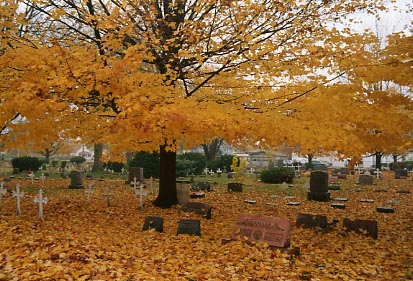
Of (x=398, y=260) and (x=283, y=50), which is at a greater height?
(x=283, y=50)

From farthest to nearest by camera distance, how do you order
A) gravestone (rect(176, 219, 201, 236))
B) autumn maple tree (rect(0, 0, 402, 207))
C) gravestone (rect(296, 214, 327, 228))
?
gravestone (rect(296, 214, 327, 228)) < gravestone (rect(176, 219, 201, 236)) < autumn maple tree (rect(0, 0, 402, 207))

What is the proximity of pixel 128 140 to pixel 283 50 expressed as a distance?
18.0ft

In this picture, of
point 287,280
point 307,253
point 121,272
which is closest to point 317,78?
point 307,253

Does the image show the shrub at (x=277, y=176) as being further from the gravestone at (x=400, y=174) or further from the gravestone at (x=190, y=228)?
the gravestone at (x=190, y=228)

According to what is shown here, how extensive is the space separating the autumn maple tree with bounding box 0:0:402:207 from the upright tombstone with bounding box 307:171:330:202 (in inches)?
300

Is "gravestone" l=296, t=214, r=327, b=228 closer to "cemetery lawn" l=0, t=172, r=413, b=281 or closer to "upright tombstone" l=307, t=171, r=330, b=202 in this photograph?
"cemetery lawn" l=0, t=172, r=413, b=281

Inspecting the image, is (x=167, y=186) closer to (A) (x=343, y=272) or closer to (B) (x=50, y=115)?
(B) (x=50, y=115)

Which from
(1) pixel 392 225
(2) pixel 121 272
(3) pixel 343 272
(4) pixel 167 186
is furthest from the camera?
(4) pixel 167 186

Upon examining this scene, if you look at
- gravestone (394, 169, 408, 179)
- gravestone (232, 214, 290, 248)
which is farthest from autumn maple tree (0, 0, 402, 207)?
gravestone (394, 169, 408, 179)

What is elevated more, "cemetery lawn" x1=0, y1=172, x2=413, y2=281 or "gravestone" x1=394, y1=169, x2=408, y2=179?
"gravestone" x1=394, y1=169, x2=408, y2=179

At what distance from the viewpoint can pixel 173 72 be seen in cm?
990

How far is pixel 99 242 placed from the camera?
7391 millimetres

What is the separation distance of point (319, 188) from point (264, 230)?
890 centimetres

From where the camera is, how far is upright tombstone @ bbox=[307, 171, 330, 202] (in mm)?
15914
